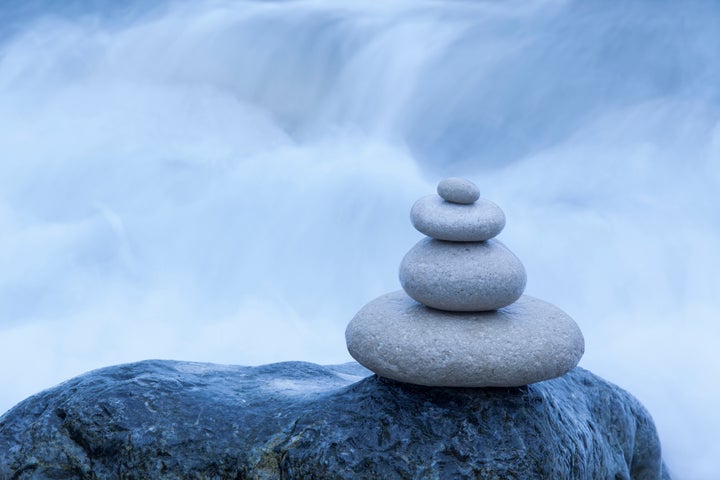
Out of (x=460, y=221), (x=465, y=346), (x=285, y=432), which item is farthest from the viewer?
(x=285, y=432)

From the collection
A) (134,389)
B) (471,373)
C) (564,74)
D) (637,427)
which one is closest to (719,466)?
(637,427)

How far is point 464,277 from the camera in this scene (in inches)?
174

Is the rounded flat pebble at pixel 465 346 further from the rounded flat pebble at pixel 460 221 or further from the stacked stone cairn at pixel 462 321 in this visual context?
the rounded flat pebble at pixel 460 221

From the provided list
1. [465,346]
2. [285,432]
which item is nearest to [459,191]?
[465,346]

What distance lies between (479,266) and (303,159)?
7705mm

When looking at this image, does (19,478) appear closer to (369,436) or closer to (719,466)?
(369,436)

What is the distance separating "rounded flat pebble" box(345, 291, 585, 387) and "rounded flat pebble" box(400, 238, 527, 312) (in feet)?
0.31

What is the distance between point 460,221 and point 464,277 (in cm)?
26

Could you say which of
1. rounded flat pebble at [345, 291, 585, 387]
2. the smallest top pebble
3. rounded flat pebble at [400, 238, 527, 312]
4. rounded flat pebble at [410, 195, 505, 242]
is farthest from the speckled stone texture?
the smallest top pebble

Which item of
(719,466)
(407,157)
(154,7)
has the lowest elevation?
(719,466)

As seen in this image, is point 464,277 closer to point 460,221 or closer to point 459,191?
point 460,221

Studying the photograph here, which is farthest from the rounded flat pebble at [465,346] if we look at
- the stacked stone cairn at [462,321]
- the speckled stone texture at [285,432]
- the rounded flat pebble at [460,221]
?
the rounded flat pebble at [460,221]

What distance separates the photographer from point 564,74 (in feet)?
42.0

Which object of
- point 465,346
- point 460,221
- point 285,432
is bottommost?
point 285,432
